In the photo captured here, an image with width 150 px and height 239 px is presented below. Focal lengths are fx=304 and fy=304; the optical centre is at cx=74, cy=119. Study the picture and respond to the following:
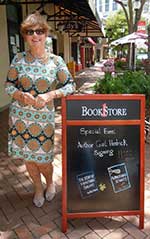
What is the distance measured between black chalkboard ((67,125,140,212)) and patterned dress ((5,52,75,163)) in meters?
0.35

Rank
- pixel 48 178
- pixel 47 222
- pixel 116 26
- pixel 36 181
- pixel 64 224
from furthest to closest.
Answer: pixel 116 26 < pixel 48 178 < pixel 36 181 < pixel 47 222 < pixel 64 224

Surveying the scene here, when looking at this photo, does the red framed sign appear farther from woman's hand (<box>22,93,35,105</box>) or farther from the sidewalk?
woman's hand (<box>22,93,35,105</box>)

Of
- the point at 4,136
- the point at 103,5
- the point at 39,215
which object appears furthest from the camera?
the point at 103,5

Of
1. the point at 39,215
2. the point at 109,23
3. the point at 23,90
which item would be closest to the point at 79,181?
the point at 39,215

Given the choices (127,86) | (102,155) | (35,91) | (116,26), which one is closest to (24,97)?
(35,91)

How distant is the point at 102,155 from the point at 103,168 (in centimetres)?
12

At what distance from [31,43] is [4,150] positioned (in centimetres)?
252

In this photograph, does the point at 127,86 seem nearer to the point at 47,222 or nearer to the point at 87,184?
the point at 87,184

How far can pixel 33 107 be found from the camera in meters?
2.67

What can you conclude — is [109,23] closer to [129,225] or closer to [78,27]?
[78,27]

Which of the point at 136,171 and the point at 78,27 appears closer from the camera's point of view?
the point at 136,171

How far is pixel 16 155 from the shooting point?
9.26ft

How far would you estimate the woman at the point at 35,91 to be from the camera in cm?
257

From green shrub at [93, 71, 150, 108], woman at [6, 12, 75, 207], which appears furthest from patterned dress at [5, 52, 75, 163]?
green shrub at [93, 71, 150, 108]
